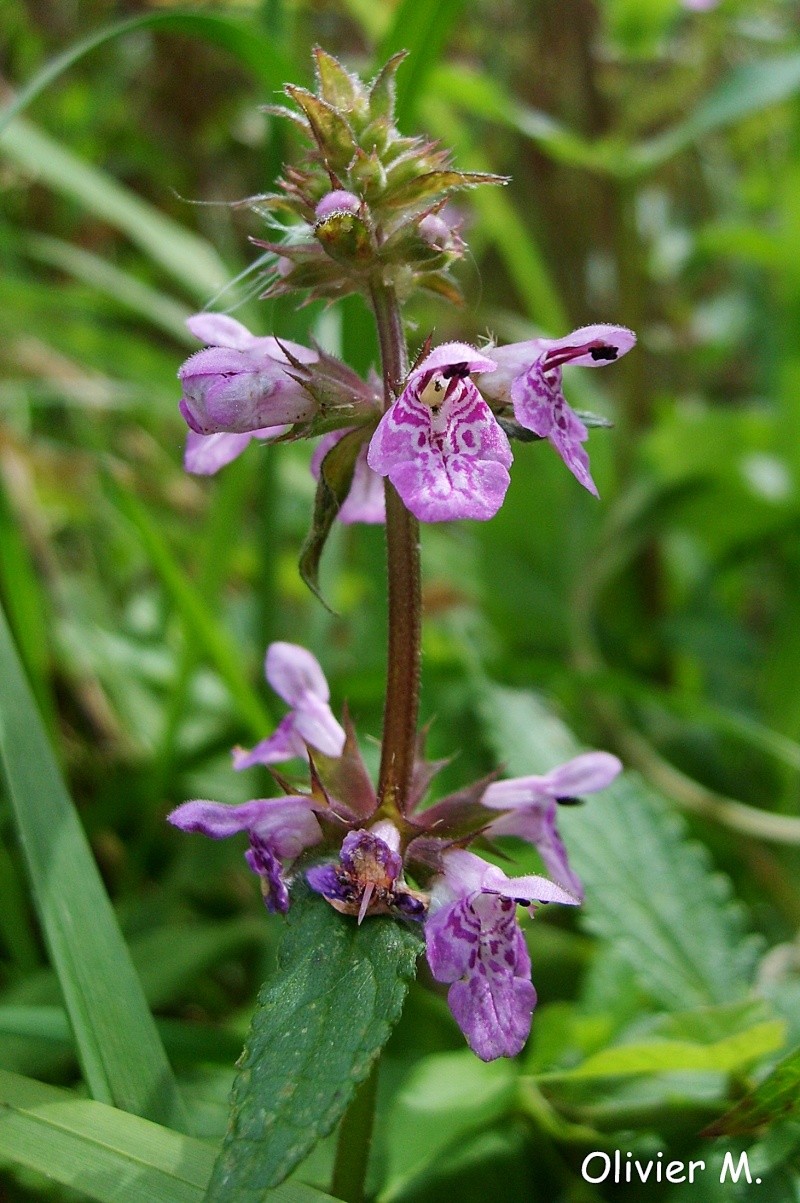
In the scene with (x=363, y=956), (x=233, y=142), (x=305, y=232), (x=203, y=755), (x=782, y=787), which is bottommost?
(x=782, y=787)

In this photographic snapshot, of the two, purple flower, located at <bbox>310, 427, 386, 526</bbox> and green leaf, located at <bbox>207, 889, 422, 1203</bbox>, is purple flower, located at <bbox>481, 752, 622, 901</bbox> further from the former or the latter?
purple flower, located at <bbox>310, 427, 386, 526</bbox>

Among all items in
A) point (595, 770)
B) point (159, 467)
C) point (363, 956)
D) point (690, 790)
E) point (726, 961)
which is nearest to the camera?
point (363, 956)

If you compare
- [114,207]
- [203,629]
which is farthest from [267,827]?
[114,207]

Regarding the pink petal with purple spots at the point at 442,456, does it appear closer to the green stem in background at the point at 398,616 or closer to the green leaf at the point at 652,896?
the green stem in background at the point at 398,616

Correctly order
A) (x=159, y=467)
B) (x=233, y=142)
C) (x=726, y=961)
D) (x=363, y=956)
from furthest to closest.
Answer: (x=233, y=142)
(x=159, y=467)
(x=726, y=961)
(x=363, y=956)

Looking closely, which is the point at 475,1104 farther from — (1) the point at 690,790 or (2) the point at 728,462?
(2) the point at 728,462

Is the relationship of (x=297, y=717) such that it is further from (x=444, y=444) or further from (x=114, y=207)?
(x=114, y=207)

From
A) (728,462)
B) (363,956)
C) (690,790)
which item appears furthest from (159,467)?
(363,956)
